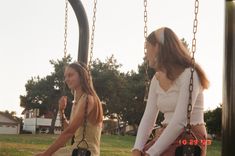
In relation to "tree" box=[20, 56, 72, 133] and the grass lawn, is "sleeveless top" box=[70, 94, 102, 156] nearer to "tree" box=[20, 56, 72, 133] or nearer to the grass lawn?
the grass lawn

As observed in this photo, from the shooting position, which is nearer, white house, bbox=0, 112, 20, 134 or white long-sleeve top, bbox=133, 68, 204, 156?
white long-sleeve top, bbox=133, 68, 204, 156

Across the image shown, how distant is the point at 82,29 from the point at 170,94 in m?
2.92

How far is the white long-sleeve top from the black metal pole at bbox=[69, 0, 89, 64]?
244 cm

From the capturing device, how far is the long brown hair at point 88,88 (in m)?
4.07

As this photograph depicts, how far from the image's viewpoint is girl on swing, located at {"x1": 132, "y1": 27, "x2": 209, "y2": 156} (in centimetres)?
289

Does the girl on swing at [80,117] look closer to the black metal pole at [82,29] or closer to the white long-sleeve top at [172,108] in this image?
the white long-sleeve top at [172,108]

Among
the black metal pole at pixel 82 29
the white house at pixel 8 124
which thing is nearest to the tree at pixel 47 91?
the white house at pixel 8 124

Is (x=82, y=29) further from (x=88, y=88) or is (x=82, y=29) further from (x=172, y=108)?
(x=172, y=108)

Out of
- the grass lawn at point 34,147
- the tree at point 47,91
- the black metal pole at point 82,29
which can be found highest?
the tree at point 47,91

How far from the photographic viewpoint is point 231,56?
3.28m

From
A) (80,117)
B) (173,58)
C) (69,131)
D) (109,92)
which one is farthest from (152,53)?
(109,92)

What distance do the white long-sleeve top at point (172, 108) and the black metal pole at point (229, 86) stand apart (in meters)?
0.25

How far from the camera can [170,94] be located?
3086mm

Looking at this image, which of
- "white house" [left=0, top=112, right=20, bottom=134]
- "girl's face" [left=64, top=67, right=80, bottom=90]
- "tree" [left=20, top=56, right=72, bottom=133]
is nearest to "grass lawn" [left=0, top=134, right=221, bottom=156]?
"girl's face" [left=64, top=67, right=80, bottom=90]
